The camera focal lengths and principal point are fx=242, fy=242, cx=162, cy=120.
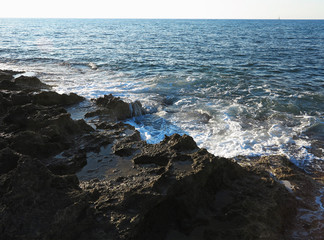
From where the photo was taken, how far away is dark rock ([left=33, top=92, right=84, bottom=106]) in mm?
7855

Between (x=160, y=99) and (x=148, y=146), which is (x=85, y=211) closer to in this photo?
(x=148, y=146)

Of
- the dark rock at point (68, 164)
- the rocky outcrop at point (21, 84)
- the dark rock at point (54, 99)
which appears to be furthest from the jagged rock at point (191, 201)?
the rocky outcrop at point (21, 84)

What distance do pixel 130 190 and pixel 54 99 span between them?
19.8 feet

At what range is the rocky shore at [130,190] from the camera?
3.03 metres

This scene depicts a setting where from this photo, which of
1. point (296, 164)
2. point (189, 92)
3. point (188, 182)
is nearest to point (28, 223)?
point (188, 182)

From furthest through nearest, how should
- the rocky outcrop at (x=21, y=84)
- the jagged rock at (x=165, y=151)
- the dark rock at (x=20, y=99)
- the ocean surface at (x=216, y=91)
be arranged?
the rocky outcrop at (x=21, y=84) < the ocean surface at (x=216, y=91) < the dark rock at (x=20, y=99) < the jagged rock at (x=165, y=151)

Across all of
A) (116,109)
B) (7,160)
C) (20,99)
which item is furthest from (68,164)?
(116,109)

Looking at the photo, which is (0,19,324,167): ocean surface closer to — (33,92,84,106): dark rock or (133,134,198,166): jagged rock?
(33,92,84,106): dark rock

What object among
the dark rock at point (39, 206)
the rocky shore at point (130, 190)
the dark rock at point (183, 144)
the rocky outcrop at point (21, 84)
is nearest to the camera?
the dark rock at point (39, 206)

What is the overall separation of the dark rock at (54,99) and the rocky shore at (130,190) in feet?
5.19

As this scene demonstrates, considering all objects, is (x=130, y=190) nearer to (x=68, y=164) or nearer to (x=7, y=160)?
(x=68, y=164)

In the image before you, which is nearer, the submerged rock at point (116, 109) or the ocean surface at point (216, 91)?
the ocean surface at point (216, 91)

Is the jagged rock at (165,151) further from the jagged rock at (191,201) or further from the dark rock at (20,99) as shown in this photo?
the dark rock at (20,99)

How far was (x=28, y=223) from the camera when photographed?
9.12 ft
